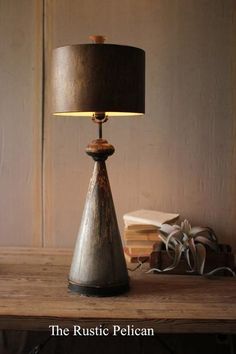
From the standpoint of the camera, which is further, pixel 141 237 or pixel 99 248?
pixel 141 237

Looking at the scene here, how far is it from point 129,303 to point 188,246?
1.13ft

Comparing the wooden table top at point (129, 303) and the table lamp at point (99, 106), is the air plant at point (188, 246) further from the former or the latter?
the table lamp at point (99, 106)

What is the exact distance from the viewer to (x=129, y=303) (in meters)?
1.18

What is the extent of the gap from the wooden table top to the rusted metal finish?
0.51 m

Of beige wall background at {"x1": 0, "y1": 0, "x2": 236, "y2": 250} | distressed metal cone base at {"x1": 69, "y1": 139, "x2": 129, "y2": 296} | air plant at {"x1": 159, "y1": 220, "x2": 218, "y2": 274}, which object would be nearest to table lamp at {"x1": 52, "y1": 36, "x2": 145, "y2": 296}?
distressed metal cone base at {"x1": 69, "y1": 139, "x2": 129, "y2": 296}

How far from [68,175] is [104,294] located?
71 centimetres

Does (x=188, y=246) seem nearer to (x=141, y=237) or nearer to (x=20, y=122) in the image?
(x=141, y=237)

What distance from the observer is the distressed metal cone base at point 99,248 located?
1.23m

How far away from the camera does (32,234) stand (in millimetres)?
1860

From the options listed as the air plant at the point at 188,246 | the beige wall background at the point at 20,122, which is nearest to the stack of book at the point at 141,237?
the air plant at the point at 188,246

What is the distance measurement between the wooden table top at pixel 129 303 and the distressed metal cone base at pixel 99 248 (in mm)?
34

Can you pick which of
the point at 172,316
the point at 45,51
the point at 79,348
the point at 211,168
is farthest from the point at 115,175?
the point at 172,316

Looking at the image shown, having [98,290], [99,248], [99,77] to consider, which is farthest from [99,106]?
[98,290]

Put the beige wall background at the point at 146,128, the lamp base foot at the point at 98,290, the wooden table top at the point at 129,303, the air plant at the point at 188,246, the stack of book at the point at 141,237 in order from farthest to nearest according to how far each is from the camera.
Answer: the beige wall background at the point at 146,128 → the stack of book at the point at 141,237 → the air plant at the point at 188,246 → the lamp base foot at the point at 98,290 → the wooden table top at the point at 129,303
